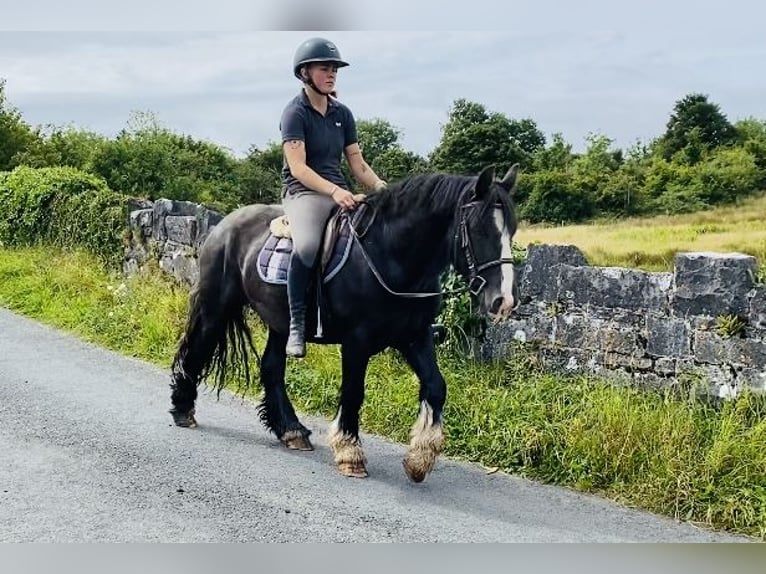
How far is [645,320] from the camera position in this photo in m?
5.57

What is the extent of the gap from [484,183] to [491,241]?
0.29 metres

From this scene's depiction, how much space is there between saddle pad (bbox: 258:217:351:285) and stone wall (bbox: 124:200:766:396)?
1660 mm

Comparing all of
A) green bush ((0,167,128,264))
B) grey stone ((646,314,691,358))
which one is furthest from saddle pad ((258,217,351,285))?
green bush ((0,167,128,264))

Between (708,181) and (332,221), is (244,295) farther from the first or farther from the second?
(708,181)

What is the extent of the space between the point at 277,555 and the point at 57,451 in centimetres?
204

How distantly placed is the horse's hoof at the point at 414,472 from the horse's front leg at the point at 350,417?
11.1 inches

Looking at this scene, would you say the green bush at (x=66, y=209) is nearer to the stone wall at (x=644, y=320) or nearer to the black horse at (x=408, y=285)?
the black horse at (x=408, y=285)

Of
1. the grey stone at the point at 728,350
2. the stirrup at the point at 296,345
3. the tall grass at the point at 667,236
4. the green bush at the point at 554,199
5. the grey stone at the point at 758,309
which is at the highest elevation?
the green bush at the point at 554,199

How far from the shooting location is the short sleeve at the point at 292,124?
4984mm

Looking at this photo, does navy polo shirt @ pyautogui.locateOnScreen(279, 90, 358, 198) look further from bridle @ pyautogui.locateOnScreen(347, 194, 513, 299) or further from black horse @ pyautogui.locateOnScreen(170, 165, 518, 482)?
bridle @ pyautogui.locateOnScreen(347, 194, 513, 299)

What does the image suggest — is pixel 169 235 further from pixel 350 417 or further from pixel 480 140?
pixel 350 417

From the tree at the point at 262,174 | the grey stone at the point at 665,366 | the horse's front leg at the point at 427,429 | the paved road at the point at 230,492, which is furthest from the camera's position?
the tree at the point at 262,174

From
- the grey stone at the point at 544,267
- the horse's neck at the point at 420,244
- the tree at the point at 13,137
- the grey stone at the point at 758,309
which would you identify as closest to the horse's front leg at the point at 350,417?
the horse's neck at the point at 420,244

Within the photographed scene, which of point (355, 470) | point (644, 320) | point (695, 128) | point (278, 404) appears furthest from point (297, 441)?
point (695, 128)
